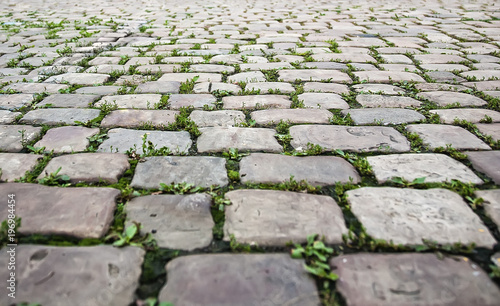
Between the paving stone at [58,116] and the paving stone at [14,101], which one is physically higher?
the paving stone at [58,116]

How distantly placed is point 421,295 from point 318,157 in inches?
34.7

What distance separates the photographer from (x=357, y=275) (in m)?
1.07

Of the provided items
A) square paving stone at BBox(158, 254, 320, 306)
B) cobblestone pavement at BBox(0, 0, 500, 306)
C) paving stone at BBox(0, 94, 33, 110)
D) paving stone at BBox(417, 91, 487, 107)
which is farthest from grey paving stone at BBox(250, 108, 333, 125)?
paving stone at BBox(0, 94, 33, 110)

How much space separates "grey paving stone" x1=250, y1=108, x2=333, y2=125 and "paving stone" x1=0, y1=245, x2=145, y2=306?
4.23 feet

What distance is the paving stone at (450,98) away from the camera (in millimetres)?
2398

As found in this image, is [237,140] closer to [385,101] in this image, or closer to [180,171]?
[180,171]

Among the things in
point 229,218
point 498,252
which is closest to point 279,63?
point 229,218

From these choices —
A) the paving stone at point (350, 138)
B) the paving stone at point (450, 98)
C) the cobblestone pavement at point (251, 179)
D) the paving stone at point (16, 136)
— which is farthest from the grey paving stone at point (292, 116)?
the paving stone at point (16, 136)

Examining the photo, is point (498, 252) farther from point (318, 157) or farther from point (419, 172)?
point (318, 157)

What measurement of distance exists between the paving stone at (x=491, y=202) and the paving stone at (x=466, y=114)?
0.83 m

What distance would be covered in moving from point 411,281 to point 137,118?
186 cm

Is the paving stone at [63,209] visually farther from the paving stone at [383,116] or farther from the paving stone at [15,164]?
the paving stone at [383,116]

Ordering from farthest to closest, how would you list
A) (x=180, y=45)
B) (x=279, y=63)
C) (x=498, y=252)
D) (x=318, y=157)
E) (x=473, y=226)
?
1. (x=180, y=45)
2. (x=279, y=63)
3. (x=318, y=157)
4. (x=473, y=226)
5. (x=498, y=252)

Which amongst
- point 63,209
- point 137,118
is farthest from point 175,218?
point 137,118
